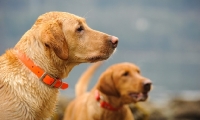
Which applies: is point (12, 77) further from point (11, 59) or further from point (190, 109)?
point (190, 109)

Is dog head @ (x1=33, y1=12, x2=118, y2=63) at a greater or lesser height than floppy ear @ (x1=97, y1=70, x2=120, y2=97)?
greater

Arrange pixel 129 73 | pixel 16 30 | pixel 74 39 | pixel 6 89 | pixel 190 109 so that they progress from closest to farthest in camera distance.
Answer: pixel 6 89 < pixel 74 39 < pixel 129 73 < pixel 16 30 < pixel 190 109

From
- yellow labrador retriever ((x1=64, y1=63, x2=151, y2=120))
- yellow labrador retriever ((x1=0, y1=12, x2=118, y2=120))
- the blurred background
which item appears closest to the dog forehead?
yellow labrador retriever ((x1=0, y1=12, x2=118, y2=120))

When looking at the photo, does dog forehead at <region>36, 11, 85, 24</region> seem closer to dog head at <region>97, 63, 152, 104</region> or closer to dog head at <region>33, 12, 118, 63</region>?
dog head at <region>33, 12, 118, 63</region>

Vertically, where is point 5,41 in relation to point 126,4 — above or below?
below

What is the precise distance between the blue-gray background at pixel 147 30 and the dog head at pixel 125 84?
1.93m

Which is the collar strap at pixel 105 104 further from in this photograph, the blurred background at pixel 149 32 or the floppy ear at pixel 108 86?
the blurred background at pixel 149 32

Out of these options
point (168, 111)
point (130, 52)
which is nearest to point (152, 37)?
point (130, 52)

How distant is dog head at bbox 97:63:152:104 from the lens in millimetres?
5461

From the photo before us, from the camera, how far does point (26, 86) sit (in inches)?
132

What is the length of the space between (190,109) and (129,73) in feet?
8.72

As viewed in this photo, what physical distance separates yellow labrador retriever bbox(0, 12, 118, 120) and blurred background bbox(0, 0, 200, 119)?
3.89 meters

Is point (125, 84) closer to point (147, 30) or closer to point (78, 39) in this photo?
point (78, 39)

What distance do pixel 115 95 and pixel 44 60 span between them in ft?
7.67
